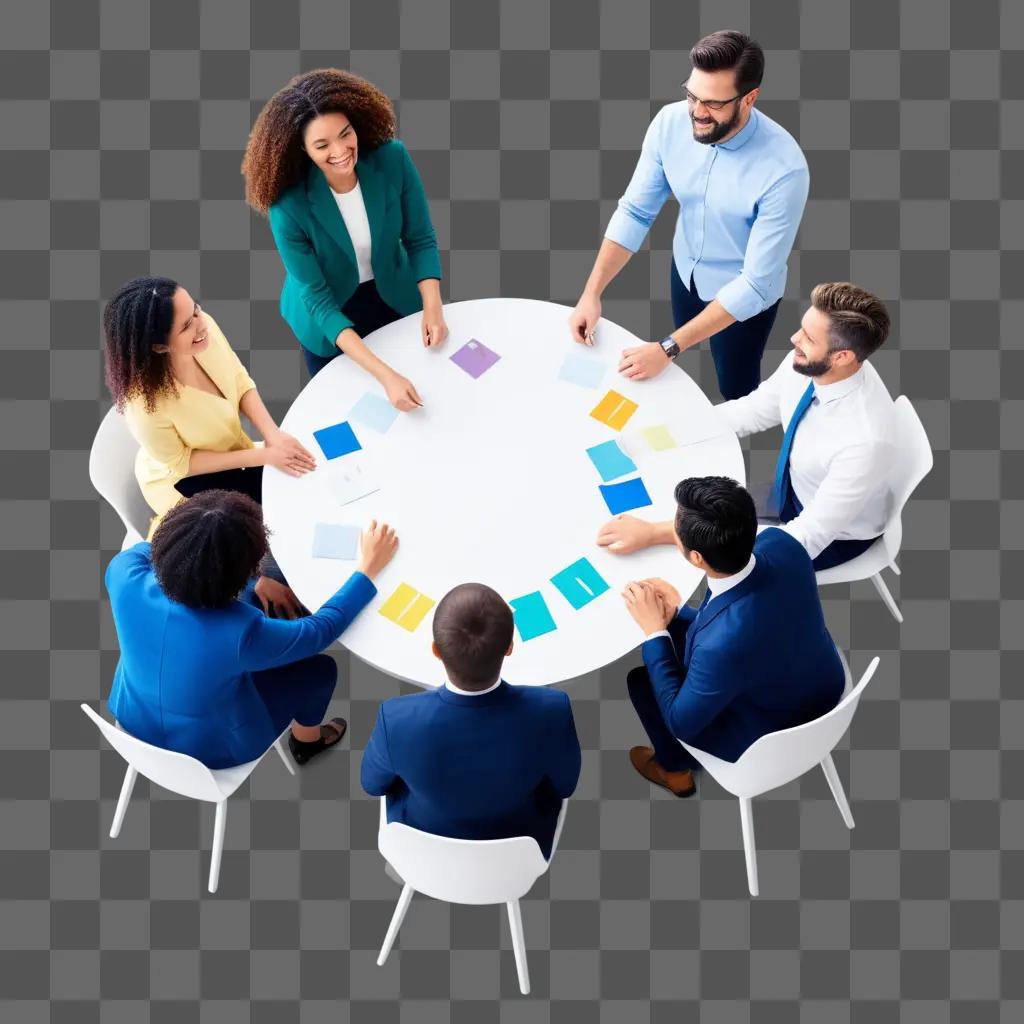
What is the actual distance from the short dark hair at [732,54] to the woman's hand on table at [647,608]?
1799mm

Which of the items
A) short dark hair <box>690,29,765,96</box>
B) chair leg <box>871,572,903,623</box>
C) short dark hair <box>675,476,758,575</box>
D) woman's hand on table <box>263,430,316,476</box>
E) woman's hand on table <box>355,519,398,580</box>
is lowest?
chair leg <box>871,572,903,623</box>

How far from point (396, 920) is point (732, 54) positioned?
310 centimetres

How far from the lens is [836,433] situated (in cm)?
389

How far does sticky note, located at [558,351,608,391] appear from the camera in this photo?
432cm

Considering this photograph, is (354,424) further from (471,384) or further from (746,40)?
(746,40)

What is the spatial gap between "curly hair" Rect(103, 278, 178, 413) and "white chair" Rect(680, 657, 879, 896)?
211cm

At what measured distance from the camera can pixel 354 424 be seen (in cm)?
423

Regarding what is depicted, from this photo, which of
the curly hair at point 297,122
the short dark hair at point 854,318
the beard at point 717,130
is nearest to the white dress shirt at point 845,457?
the short dark hair at point 854,318

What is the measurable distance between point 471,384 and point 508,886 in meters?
1.85

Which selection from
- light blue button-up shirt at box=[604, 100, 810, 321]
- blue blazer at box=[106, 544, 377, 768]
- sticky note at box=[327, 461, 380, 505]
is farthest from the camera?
light blue button-up shirt at box=[604, 100, 810, 321]

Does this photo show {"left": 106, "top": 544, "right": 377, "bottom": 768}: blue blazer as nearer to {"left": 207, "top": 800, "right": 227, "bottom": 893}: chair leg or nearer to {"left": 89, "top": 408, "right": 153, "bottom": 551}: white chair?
{"left": 207, "top": 800, "right": 227, "bottom": 893}: chair leg

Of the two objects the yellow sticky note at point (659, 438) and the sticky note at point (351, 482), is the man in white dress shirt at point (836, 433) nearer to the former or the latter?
the yellow sticky note at point (659, 438)

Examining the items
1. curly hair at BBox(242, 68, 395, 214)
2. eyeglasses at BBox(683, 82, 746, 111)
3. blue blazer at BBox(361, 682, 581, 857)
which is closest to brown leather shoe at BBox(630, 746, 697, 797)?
blue blazer at BBox(361, 682, 581, 857)

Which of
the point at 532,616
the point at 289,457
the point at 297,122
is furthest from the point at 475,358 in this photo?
the point at 532,616
